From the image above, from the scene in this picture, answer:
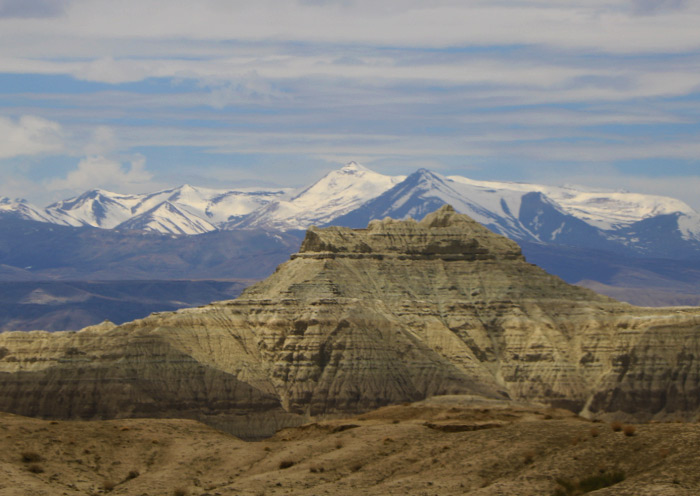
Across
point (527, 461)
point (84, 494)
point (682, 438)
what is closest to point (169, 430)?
point (84, 494)

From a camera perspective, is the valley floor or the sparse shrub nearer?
the valley floor

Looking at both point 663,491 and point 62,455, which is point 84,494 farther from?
point 663,491

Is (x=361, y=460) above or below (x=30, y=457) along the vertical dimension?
above

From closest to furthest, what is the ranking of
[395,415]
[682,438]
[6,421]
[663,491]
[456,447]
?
1. [663,491]
2. [682,438]
3. [456,447]
4. [6,421]
5. [395,415]

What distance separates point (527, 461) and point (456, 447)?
6.19 m

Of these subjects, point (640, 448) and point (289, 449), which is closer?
point (640, 448)

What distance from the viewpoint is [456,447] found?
10575cm

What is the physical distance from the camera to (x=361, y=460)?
106000mm

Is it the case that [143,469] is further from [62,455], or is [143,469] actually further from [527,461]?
[527,461]

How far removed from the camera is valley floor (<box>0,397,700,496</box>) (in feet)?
315

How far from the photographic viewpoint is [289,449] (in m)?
112

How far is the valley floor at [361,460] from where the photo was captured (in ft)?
315

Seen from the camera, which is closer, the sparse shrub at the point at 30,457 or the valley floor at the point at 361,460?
the valley floor at the point at 361,460

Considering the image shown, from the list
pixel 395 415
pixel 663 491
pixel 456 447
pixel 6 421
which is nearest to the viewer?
pixel 663 491
